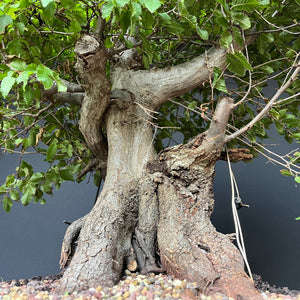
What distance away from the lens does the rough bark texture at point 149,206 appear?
836 millimetres

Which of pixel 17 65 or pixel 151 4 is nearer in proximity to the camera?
pixel 151 4

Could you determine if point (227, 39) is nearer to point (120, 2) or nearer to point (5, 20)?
point (120, 2)

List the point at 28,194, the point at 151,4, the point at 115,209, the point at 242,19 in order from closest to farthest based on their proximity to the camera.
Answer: the point at 151,4
the point at 242,19
the point at 115,209
the point at 28,194

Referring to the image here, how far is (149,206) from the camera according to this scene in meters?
1.07

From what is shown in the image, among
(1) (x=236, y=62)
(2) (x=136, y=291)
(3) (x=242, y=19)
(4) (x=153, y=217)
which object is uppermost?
(3) (x=242, y=19)

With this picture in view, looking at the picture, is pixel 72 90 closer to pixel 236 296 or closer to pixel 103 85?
pixel 103 85

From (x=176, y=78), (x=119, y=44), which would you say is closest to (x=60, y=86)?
(x=176, y=78)

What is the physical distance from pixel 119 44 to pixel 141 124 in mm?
389

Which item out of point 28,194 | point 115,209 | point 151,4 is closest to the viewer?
point 151,4

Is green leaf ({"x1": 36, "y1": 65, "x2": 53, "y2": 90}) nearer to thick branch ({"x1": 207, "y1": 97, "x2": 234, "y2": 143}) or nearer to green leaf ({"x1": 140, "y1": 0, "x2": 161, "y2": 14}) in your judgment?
green leaf ({"x1": 140, "y1": 0, "x2": 161, "y2": 14})

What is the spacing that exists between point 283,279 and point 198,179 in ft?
3.63

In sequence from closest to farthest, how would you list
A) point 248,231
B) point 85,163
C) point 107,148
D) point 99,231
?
point 99,231
point 107,148
point 85,163
point 248,231

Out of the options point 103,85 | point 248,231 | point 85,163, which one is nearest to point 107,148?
point 85,163

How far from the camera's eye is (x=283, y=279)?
179 centimetres
